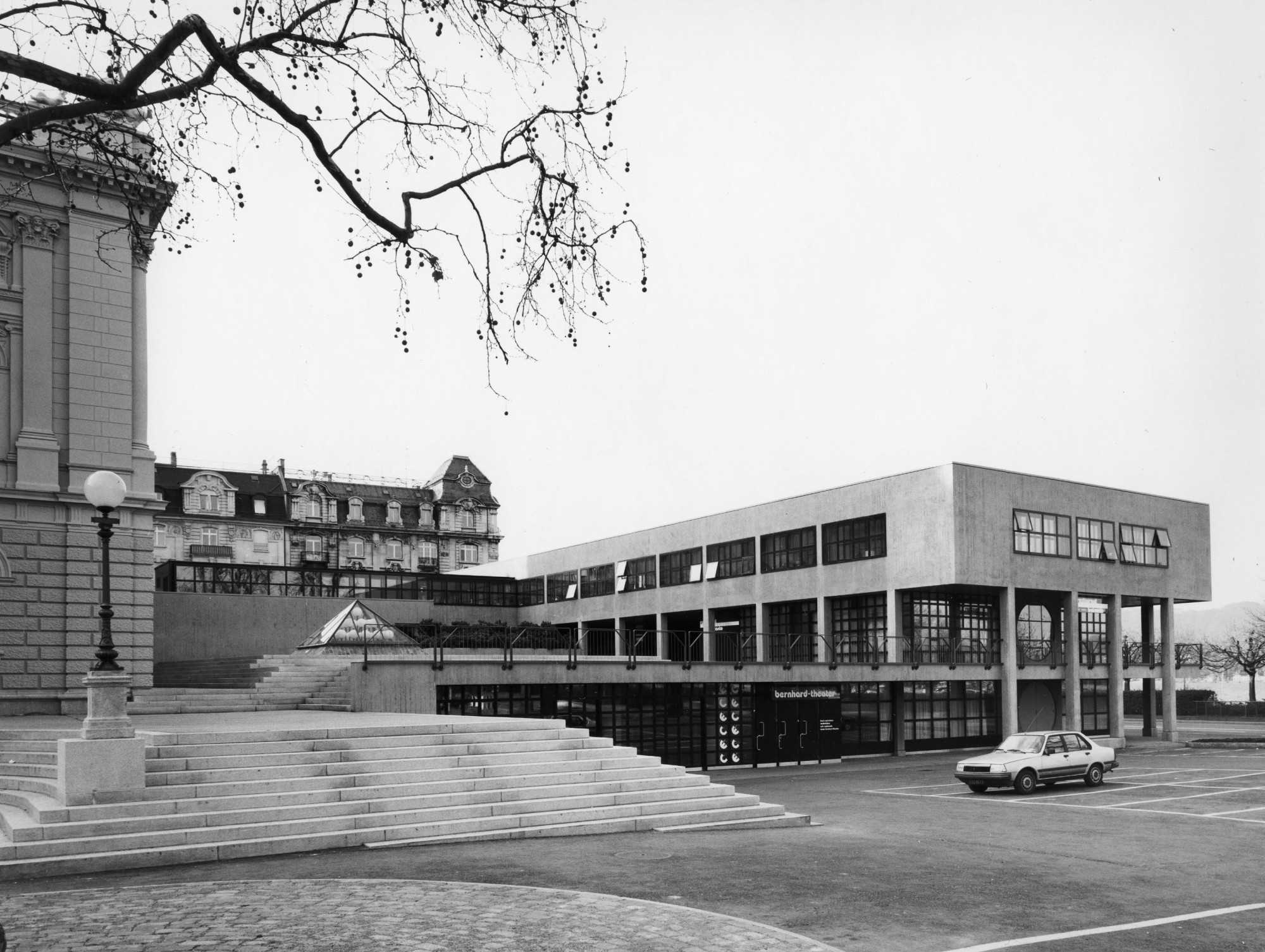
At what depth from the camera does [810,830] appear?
60.0ft

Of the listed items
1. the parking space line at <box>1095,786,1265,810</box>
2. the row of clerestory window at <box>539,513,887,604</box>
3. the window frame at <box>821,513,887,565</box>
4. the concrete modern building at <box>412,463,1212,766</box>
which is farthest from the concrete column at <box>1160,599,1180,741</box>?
the parking space line at <box>1095,786,1265,810</box>

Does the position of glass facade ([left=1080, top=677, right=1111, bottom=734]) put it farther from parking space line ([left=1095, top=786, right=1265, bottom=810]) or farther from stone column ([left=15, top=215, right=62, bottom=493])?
stone column ([left=15, top=215, right=62, bottom=493])

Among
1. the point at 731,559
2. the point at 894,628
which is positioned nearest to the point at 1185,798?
the point at 894,628

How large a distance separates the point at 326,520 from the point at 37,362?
63.2 meters

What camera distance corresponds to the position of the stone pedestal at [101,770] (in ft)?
48.5

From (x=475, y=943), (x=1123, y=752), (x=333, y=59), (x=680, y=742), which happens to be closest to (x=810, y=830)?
(x=475, y=943)

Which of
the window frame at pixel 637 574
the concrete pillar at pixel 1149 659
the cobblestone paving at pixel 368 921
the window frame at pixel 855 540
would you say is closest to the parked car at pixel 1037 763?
the window frame at pixel 855 540

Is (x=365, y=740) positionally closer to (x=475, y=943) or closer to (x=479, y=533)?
(x=475, y=943)

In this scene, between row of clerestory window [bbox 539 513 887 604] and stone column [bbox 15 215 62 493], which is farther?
row of clerestory window [bbox 539 513 887 604]

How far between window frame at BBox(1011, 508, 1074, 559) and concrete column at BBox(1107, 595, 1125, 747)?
409cm

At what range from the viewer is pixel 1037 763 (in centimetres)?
2695

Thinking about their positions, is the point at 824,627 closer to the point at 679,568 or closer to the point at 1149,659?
the point at 679,568

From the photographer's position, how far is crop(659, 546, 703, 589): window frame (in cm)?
5341

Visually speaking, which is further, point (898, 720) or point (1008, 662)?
point (1008, 662)
